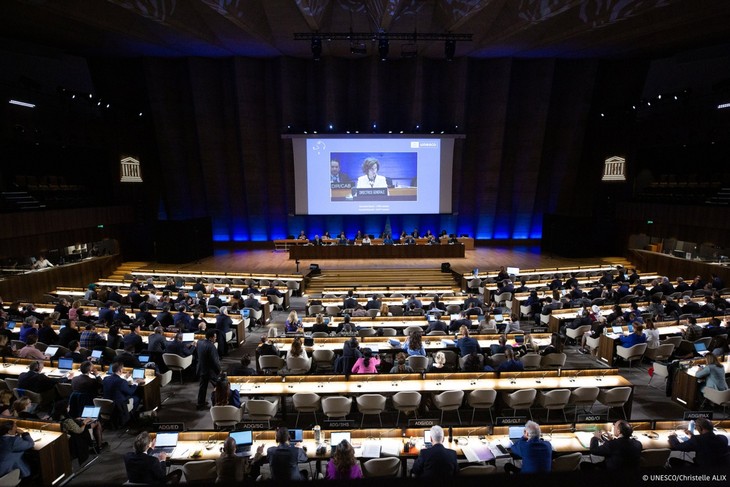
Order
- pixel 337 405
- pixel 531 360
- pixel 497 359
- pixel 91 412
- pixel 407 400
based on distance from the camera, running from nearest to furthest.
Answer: pixel 91 412 → pixel 337 405 → pixel 407 400 → pixel 497 359 → pixel 531 360

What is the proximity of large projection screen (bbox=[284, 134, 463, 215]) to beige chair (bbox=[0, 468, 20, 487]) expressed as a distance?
1796 centimetres

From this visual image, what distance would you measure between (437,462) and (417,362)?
3.72 meters

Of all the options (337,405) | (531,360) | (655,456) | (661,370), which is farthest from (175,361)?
(661,370)

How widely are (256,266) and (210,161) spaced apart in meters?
7.20

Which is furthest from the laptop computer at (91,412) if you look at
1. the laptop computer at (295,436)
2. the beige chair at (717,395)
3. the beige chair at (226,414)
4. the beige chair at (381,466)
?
the beige chair at (717,395)

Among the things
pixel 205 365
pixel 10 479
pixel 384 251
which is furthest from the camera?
A: pixel 384 251

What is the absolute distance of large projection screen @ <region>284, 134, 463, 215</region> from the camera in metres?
22.0

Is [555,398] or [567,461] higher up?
[567,461]

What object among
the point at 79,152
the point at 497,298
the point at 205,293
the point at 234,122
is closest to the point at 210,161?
the point at 234,122

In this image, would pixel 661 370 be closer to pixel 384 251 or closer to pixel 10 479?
pixel 10 479

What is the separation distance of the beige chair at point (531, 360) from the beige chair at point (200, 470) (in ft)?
19.2

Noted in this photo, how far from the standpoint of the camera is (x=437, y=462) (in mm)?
4695

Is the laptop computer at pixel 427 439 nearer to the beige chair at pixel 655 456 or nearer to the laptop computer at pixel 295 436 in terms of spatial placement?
the laptop computer at pixel 295 436

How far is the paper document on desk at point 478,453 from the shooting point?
526 centimetres
